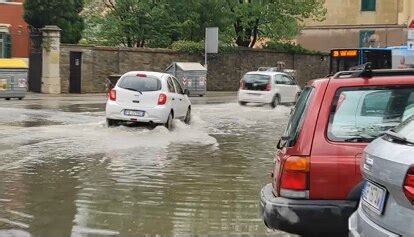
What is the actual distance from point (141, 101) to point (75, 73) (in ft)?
66.0

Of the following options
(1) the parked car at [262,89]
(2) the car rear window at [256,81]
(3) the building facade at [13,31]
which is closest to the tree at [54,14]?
(3) the building facade at [13,31]

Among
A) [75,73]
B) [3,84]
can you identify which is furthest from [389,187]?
[75,73]

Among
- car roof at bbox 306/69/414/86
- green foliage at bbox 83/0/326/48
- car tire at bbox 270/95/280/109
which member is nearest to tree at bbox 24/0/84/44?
green foliage at bbox 83/0/326/48

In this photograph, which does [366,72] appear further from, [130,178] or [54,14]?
[54,14]

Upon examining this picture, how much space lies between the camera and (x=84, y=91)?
36.5 meters

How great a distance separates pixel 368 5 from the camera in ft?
171

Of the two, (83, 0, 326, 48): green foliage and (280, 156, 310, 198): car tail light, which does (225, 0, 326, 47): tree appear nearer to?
(83, 0, 326, 48): green foliage

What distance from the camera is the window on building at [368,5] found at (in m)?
51.9

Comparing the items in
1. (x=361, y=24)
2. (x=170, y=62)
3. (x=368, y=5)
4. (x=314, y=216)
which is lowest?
(x=314, y=216)

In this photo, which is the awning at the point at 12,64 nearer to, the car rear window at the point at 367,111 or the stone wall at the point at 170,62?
the stone wall at the point at 170,62

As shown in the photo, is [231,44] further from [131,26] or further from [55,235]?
[55,235]

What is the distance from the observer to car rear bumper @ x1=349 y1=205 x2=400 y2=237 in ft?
13.0

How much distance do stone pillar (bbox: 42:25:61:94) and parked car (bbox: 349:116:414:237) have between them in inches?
1228

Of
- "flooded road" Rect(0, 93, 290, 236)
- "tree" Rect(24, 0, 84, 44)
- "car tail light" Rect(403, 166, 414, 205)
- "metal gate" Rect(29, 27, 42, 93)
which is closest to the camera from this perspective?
"car tail light" Rect(403, 166, 414, 205)
